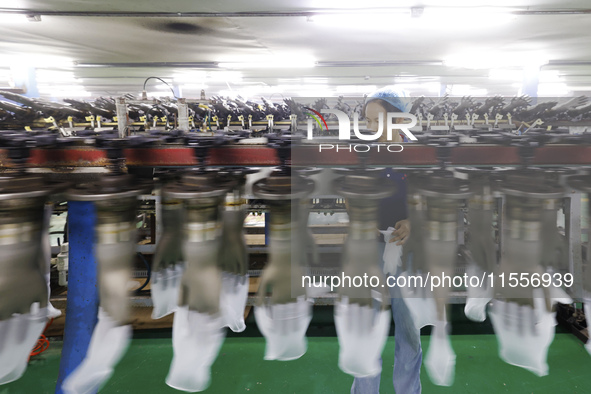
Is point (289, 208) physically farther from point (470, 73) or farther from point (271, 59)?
point (470, 73)

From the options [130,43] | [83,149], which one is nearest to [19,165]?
[83,149]

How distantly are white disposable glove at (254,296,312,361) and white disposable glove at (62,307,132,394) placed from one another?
0.83 feet

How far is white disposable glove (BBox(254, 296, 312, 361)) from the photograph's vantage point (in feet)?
1.86

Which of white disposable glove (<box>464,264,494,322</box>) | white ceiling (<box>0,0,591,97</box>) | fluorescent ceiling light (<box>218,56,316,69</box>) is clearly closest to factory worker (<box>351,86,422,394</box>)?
white disposable glove (<box>464,264,494,322</box>)

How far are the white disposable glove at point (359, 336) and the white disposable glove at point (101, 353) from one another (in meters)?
0.38

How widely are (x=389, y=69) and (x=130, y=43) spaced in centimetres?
451

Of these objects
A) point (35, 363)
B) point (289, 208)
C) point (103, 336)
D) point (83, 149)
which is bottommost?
point (35, 363)

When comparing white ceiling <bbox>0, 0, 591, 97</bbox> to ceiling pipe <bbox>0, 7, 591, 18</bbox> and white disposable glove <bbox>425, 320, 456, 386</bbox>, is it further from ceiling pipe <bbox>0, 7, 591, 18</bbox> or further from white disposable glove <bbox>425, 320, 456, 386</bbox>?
white disposable glove <bbox>425, 320, 456, 386</bbox>

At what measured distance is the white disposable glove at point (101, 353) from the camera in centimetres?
59

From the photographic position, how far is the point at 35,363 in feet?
6.29

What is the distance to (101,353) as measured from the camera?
1.95 feet

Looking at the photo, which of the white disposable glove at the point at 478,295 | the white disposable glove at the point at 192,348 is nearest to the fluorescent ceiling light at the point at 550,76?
the white disposable glove at the point at 478,295

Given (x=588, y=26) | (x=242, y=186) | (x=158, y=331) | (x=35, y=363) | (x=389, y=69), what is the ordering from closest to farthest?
(x=242, y=186)
(x=35, y=363)
(x=158, y=331)
(x=588, y=26)
(x=389, y=69)

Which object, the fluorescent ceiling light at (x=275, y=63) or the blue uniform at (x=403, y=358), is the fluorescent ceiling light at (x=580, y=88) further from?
the blue uniform at (x=403, y=358)
